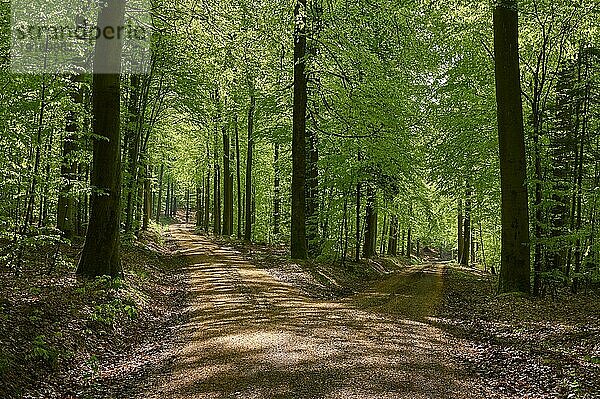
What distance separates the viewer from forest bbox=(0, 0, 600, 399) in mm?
7316

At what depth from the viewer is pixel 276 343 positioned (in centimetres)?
831

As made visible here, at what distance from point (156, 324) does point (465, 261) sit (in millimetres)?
29007

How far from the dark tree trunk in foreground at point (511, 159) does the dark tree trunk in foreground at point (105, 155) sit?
857 centimetres

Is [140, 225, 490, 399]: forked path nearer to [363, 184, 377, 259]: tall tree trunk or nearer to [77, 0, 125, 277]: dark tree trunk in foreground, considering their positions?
[77, 0, 125, 277]: dark tree trunk in foreground

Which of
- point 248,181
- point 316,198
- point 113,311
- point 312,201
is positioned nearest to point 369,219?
point 316,198

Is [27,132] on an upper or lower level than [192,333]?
upper

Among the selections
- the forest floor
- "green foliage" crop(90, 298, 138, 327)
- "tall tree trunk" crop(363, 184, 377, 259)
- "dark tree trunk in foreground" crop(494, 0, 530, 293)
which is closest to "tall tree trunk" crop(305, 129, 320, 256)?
"tall tree trunk" crop(363, 184, 377, 259)

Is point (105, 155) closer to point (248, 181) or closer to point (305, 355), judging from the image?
point (305, 355)

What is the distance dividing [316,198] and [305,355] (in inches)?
561

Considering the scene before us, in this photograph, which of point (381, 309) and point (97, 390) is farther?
point (381, 309)

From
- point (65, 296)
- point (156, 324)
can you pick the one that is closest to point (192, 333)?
point (156, 324)

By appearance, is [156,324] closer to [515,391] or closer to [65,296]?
[65,296]

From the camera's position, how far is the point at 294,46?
18.3m

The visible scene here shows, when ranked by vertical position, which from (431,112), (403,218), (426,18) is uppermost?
(426,18)
